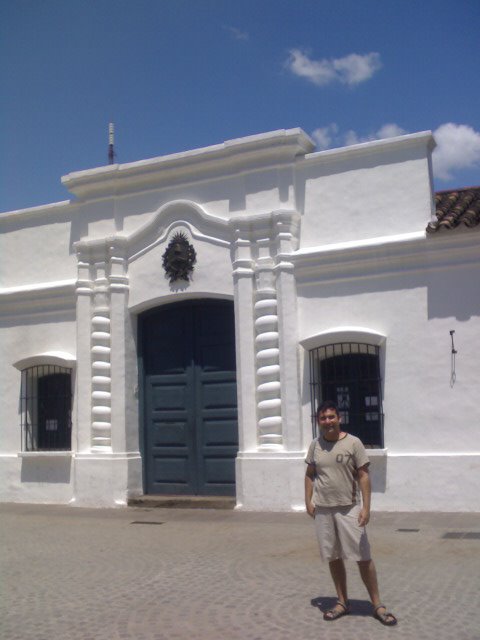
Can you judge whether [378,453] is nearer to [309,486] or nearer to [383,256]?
[383,256]

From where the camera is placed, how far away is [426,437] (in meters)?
10.8

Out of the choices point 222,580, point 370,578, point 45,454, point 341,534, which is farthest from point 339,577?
point 45,454

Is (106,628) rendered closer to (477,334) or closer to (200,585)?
(200,585)

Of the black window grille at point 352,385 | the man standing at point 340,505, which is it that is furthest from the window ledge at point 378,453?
the man standing at point 340,505

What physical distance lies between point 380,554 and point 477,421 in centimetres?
318

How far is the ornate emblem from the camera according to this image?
497 inches

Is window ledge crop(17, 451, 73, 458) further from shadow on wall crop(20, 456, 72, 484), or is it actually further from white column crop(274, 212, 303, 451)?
white column crop(274, 212, 303, 451)

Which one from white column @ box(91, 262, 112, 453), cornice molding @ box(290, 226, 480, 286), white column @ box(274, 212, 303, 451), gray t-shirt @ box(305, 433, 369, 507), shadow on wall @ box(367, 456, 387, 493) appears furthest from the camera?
white column @ box(91, 262, 112, 453)

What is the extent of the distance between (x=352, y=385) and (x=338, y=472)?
5596 mm

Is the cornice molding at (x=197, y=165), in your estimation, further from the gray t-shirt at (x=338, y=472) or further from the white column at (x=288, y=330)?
the gray t-shirt at (x=338, y=472)

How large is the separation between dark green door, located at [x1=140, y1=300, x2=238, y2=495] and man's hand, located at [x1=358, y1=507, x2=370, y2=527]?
6472mm

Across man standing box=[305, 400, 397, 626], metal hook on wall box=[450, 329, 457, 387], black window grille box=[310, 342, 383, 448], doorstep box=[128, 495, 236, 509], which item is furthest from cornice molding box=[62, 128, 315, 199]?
man standing box=[305, 400, 397, 626]

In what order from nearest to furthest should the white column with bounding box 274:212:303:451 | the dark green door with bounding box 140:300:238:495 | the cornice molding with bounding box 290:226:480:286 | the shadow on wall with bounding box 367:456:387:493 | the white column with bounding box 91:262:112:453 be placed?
the cornice molding with bounding box 290:226:480:286
the shadow on wall with bounding box 367:456:387:493
the white column with bounding box 274:212:303:451
the dark green door with bounding box 140:300:238:495
the white column with bounding box 91:262:112:453

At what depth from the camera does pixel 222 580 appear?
7.22 meters
